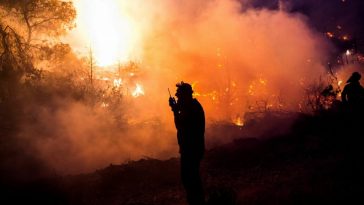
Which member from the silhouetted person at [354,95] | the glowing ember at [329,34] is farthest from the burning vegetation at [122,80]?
the glowing ember at [329,34]

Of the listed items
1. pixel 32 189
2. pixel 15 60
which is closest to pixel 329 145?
pixel 32 189

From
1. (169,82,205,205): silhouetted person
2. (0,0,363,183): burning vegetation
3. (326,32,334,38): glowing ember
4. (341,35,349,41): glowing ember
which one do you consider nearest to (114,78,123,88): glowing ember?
(0,0,363,183): burning vegetation

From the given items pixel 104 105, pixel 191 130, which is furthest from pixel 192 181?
pixel 104 105

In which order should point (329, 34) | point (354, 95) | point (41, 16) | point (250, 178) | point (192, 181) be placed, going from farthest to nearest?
point (329, 34) < point (41, 16) < point (250, 178) < point (354, 95) < point (192, 181)

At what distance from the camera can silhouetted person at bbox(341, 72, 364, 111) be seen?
26.9 ft

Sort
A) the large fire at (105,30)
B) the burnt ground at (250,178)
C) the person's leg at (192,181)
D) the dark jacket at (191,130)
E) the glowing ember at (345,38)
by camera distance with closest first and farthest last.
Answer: the person's leg at (192,181) → the dark jacket at (191,130) → the burnt ground at (250,178) → the large fire at (105,30) → the glowing ember at (345,38)

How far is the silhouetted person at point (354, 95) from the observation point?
819cm

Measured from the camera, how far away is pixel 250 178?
8492 millimetres

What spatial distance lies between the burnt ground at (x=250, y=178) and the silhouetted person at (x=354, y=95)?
1.10 ft

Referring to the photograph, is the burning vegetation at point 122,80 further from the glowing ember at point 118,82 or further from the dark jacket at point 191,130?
the dark jacket at point 191,130

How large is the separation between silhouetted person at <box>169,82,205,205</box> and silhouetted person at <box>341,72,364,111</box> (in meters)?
4.58

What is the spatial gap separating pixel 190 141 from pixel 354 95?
495 cm

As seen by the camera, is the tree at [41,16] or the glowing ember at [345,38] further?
the glowing ember at [345,38]

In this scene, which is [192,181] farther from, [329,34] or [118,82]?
[329,34]
